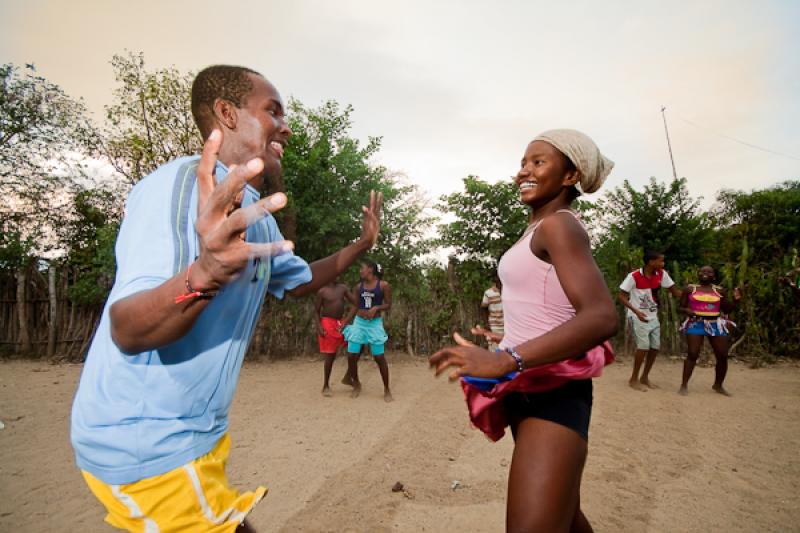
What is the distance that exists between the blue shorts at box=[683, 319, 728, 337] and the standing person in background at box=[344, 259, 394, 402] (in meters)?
4.75

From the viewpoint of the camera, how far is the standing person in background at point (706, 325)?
21.6 feet

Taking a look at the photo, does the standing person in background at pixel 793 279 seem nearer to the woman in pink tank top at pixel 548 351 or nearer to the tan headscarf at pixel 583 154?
the tan headscarf at pixel 583 154

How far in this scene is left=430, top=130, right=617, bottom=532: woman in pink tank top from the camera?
151cm


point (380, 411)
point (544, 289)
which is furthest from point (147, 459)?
point (380, 411)

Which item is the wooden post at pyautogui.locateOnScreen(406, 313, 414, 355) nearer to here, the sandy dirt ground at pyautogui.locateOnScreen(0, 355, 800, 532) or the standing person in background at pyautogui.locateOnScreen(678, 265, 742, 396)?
the sandy dirt ground at pyautogui.locateOnScreen(0, 355, 800, 532)

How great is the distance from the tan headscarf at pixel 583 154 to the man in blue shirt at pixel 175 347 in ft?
4.43

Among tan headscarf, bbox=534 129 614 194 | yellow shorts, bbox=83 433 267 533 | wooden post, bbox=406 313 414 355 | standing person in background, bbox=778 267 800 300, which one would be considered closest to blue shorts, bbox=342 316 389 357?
wooden post, bbox=406 313 414 355

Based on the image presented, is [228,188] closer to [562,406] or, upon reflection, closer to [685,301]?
[562,406]

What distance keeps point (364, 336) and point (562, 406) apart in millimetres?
5452

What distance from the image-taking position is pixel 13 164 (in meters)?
14.3

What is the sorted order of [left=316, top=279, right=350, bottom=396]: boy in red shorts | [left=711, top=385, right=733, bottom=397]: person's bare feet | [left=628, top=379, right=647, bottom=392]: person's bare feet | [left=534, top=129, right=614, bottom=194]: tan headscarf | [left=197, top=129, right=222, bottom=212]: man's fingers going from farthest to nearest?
[left=316, top=279, right=350, bottom=396]: boy in red shorts
[left=628, top=379, right=647, bottom=392]: person's bare feet
[left=711, top=385, right=733, bottom=397]: person's bare feet
[left=534, top=129, right=614, bottom=194]: tan headscarf
[left=197, top=129, right=222, bottom=212]: man's fingers

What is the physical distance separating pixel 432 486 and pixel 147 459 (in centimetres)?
301

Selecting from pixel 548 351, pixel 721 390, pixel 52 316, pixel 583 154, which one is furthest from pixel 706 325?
pixel 52 316

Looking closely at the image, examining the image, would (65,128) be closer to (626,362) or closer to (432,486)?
(432,486)
